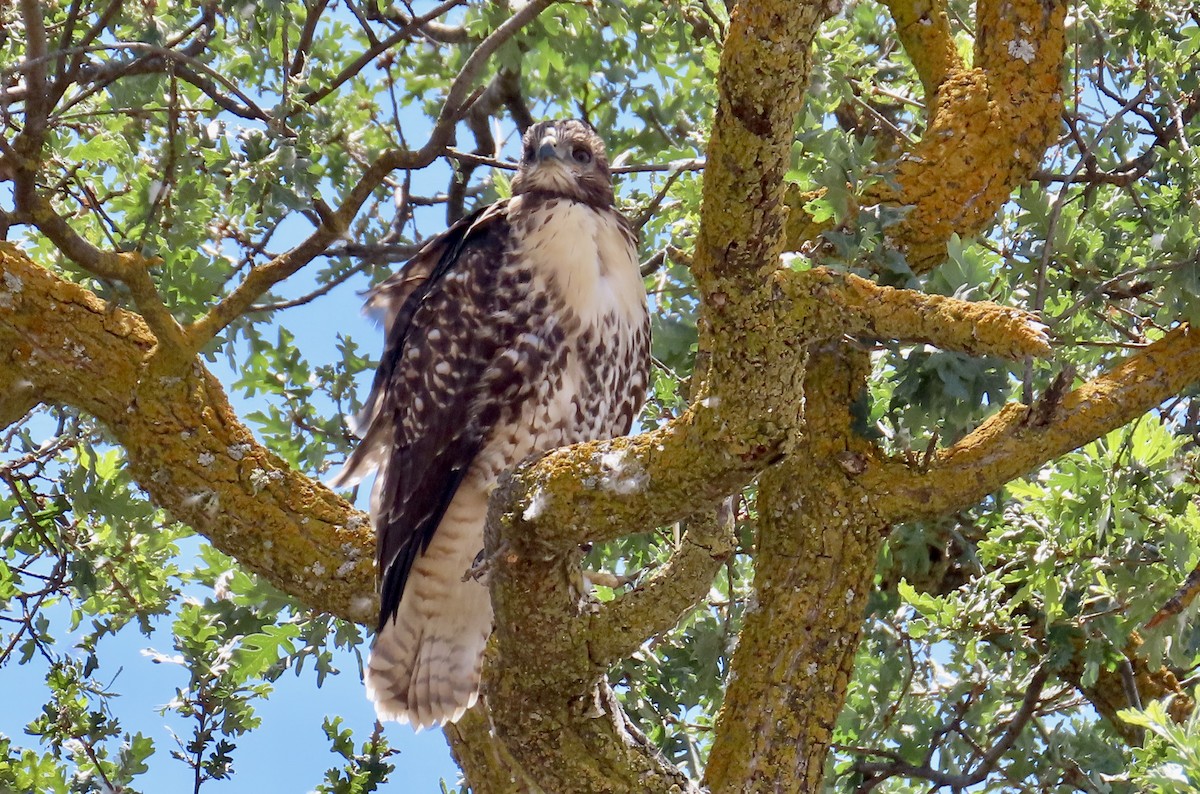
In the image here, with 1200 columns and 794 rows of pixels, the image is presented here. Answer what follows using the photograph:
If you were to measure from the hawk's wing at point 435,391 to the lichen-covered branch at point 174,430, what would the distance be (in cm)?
21

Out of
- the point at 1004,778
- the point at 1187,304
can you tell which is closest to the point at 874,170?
the point at 1187,304

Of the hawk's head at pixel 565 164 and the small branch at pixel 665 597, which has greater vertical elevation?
the hawk's head at pixel 565 164

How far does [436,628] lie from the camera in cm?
399

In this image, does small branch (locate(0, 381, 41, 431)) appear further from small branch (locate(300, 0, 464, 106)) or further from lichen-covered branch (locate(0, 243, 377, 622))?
small branch (locate(300, 0, 464, 106))

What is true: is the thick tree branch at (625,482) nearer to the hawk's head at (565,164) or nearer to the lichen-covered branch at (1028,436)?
the lichen-covered branch at (1028,436)

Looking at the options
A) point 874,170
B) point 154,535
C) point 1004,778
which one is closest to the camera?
point 874,170

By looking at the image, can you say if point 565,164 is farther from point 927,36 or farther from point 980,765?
point 980,765

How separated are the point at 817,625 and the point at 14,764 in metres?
2.64

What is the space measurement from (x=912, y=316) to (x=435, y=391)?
1.83 m

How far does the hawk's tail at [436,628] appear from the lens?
3891 mm

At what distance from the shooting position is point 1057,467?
4062mm

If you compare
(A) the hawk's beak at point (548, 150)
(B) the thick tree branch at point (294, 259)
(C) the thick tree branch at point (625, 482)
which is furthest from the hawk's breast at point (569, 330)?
(C) the thick tree branch at point (625, 482)

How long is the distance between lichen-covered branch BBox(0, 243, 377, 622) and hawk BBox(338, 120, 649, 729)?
22 cm

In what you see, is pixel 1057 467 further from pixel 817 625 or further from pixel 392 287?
pixel 392 287
